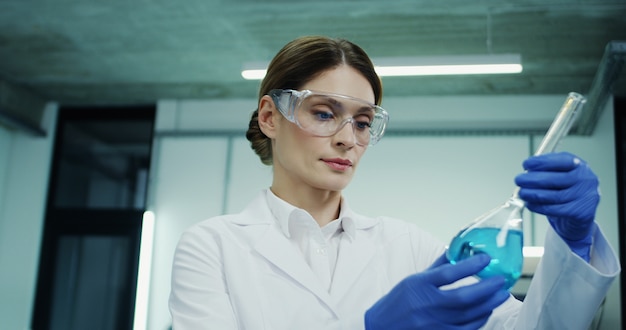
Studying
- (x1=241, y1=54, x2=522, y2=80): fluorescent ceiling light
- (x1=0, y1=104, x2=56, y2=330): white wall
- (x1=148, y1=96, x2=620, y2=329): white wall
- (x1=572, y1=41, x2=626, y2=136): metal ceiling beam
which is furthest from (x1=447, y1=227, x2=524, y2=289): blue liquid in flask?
(x1=0, y1=104, x2=56, y2=330): white wall

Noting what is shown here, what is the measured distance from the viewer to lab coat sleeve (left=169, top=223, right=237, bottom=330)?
4.17 ft

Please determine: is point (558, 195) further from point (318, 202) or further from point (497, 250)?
point (318, 202)

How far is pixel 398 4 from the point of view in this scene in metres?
4.79

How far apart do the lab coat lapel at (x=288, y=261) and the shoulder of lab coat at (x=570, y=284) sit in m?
0.39

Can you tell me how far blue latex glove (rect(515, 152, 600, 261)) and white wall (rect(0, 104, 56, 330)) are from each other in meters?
7.02

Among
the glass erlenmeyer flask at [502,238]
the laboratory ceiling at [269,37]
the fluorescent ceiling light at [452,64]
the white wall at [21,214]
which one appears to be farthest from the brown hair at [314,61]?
the white wall at [21,214]

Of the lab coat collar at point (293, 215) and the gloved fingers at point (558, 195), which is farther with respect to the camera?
the lab coat collar at point (293, 215)

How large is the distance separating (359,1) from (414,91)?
6.92ft

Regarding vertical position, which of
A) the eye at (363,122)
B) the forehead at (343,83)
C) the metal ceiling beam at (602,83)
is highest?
the metal ceiling beam at (602,83)

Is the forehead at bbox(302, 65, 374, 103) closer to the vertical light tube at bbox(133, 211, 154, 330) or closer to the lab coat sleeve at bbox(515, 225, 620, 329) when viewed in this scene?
the lab coat sleeve at bbox(515, 225, 620, 329)

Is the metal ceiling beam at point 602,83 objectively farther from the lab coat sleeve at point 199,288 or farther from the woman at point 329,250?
the lab coat sleeve at point 199,288

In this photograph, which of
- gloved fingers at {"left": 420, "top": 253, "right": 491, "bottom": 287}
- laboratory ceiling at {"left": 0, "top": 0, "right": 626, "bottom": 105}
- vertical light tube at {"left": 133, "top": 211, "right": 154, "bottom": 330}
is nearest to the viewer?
gloved fingers at {"left": 420, "top": 253, "right": 491, "bottom": 287}

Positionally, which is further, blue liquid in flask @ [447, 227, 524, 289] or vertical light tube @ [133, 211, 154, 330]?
vertical light tube @ [133, 211, 154, 330]

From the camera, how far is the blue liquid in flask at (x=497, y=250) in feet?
3.37
